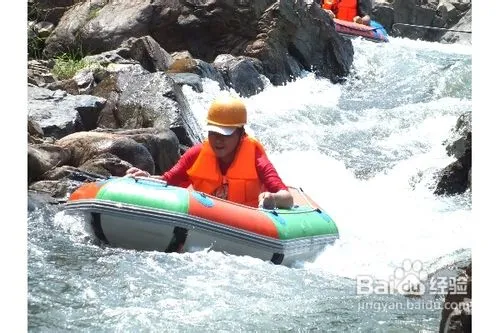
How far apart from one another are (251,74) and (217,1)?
49.6 inches

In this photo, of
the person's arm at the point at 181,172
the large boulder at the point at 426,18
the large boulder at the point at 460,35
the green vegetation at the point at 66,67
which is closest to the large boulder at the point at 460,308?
the person's arm at the point at 181,172

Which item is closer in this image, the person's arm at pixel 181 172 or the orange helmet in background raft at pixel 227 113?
the orange helmet in background raft at pixel 227 113

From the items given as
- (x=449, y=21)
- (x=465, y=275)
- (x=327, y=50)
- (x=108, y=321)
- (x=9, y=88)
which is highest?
(x=449, y=21)

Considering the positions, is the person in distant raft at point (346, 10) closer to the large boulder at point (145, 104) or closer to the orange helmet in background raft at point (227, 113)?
the large boulder at point (145, 104)

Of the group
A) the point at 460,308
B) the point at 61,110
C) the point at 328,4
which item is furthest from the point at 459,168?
the point at 328,4

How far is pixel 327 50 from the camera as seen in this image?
1341 centimetres

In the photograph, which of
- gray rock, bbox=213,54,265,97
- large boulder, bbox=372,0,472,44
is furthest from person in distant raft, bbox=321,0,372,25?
large boulder, bbox=372,0,472,44

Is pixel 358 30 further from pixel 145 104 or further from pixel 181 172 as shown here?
pixel 181 172

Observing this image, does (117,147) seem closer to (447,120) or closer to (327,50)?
(447,120)

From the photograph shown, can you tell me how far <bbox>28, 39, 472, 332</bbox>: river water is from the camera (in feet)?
12.7

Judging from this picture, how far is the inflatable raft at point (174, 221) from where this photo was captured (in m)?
4.82

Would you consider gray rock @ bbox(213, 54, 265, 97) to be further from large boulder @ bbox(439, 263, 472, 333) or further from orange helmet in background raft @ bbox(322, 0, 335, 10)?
large boulder @ bbox(439, 263, 472, 333)

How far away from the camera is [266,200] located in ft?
16.9

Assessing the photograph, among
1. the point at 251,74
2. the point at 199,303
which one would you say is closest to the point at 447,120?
the point at 251,74
